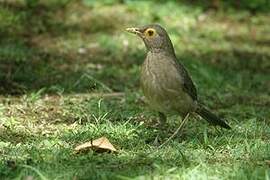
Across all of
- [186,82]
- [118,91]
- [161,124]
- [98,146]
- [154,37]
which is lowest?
[118,91]

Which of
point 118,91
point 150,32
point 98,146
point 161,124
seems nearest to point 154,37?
point 150,32

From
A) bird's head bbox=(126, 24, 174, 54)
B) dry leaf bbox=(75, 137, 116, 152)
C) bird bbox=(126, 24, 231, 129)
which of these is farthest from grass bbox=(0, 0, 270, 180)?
bird's head bbox=(126, 24, 174, 54)

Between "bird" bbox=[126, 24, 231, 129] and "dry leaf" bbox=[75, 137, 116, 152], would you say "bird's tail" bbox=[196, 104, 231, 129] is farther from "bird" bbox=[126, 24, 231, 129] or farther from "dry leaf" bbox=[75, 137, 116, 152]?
"dry leaf" bbox=[75, 137, 116, 152]

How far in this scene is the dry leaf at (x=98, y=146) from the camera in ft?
16.9

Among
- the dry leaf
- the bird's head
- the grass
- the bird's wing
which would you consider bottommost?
the grass

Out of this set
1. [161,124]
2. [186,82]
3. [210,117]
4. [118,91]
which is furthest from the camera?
[118,91]

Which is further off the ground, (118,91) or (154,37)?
(154,37)

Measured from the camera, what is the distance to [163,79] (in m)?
5.75

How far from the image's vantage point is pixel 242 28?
12.0 meters

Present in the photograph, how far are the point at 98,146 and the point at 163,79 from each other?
89 centimetres

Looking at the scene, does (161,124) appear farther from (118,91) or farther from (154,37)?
(118,91)

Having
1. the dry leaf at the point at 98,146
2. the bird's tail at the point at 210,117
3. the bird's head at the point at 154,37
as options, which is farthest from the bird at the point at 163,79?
the dry leaf at the point at 98,146

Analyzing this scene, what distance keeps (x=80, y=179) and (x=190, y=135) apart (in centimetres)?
168

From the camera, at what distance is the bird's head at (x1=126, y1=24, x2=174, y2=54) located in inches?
233
